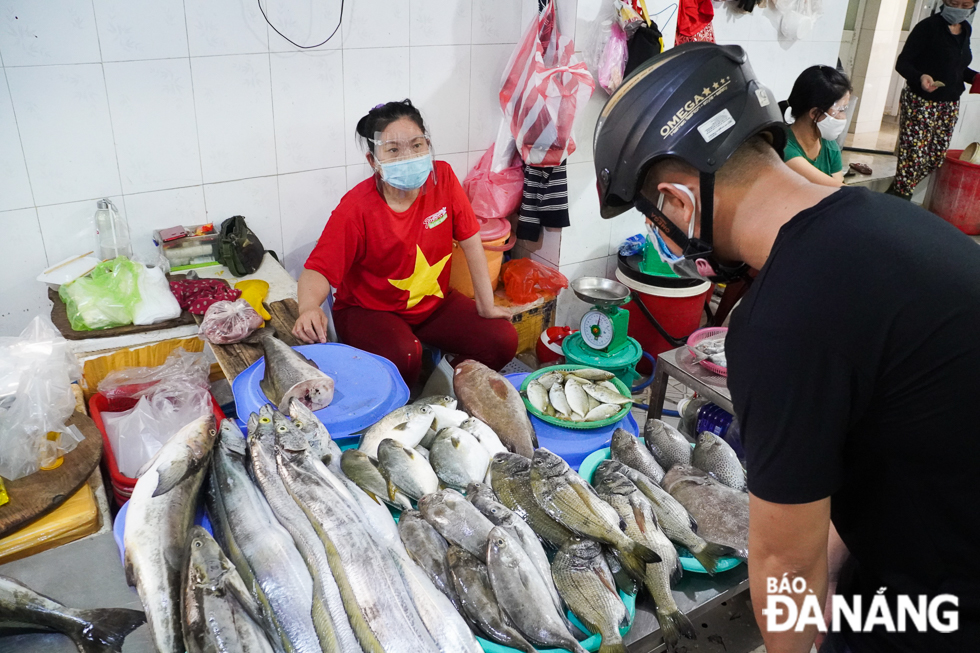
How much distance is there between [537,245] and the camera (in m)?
4.93

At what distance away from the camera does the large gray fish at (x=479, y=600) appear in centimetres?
154

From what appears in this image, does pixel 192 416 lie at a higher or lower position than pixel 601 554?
lower

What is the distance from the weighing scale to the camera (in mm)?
3979

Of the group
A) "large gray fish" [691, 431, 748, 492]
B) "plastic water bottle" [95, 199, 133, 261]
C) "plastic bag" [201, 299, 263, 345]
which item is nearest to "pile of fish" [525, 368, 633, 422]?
"large gray fish" [691, 431, 748, 492]

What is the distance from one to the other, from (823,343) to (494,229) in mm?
3471

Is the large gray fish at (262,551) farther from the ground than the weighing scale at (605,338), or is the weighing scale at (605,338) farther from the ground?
the large gray fish at (262,551)

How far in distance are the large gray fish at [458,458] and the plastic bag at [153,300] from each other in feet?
6.33

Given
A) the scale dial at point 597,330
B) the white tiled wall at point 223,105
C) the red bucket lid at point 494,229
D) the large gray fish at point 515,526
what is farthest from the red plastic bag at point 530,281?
the large gray fish at point 515,526

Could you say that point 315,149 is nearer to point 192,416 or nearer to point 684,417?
point 192,416

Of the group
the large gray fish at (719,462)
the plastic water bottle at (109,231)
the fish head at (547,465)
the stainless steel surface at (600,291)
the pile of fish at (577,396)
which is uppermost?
the plastic water bottle at (109,231)

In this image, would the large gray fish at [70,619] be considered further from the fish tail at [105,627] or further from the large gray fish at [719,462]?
the large gray fish at [719,462]

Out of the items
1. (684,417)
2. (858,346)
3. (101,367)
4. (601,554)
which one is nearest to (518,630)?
(601,554)

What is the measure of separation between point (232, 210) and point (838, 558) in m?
3.53

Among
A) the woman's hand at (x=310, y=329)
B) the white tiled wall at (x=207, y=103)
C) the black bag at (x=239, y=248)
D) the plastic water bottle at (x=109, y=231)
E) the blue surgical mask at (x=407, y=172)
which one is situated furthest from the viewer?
the black bag at (x=239, y=248)
